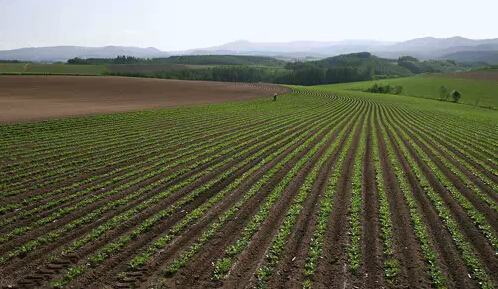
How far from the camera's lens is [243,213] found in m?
12.8

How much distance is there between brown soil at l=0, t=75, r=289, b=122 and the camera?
3672 cm

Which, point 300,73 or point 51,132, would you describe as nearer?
point 51,132

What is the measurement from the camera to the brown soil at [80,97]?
36.7 m

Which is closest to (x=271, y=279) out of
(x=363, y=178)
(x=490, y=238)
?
(x=490, y=238)

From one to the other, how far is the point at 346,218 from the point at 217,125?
21.8 meters

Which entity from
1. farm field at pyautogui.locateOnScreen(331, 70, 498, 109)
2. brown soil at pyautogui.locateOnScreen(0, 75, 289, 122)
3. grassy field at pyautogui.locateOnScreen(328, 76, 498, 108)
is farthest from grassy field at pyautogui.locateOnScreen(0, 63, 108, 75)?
farm field at pyautogui.locateOnScreen(331, 70, 498, 109)

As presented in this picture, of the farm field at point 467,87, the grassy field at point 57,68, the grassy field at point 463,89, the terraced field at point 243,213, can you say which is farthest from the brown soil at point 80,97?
the farm field at point 467,87

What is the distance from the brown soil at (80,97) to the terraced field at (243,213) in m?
13.0

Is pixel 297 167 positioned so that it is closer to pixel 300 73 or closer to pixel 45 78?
pixel 45 78

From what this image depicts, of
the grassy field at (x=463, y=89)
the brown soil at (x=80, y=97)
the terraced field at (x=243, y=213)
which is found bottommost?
the terraced field at (x=243, y=213)

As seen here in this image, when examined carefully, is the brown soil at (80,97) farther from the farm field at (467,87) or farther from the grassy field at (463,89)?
the farm field at (467,87)

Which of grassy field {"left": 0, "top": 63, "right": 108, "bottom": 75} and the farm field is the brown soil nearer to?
grassy field {"left": 0, "top": 63, "right": 108, "bottom": 75}

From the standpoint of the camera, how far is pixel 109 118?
1316 inches

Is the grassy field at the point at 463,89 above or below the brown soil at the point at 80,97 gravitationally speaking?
above
